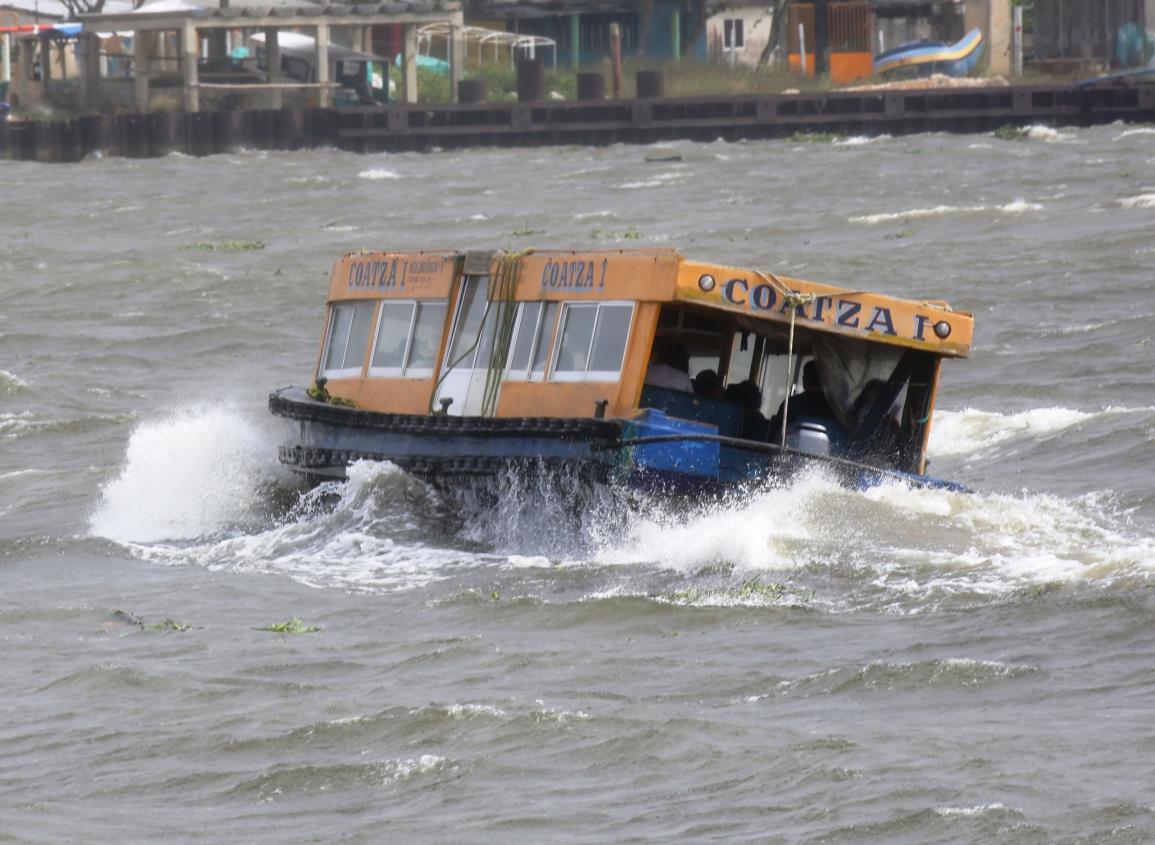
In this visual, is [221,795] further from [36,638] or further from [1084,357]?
[1084,357]

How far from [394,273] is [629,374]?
3.03 m

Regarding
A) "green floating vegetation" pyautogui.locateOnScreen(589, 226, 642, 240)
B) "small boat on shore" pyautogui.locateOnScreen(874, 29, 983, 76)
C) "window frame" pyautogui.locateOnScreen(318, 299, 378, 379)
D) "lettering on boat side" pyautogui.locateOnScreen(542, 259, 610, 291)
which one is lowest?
"green floating vegetation" pyautogui.locateOnScreen(589, 226, 642, 240)

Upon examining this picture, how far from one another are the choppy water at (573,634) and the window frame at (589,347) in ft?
3.14

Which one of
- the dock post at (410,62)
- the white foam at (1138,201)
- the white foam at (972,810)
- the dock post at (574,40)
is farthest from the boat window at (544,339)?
the dock post at (574,40)

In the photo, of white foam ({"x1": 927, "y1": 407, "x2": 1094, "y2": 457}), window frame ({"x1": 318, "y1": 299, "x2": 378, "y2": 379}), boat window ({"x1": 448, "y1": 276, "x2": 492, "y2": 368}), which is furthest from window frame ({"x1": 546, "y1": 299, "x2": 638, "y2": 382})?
white foam ({"x1": 927, "y1": 407, "x2": 1094, "y2": 457})

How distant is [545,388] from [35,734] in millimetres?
5771

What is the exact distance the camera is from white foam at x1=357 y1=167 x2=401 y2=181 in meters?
52.6

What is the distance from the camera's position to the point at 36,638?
12.8 meters

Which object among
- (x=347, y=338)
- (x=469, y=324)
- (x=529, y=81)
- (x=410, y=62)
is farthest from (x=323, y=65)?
(x=469, y=324)

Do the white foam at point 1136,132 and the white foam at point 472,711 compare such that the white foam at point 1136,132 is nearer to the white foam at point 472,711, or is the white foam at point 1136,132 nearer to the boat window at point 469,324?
the boat window at point 469,324

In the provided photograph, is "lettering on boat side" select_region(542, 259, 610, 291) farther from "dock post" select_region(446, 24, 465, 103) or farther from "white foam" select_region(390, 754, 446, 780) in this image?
"dock post" select_region(446, 24, 465, 103)

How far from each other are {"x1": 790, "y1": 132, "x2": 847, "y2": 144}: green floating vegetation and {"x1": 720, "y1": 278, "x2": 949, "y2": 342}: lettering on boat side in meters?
43.6

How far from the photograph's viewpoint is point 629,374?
1498 centimetres

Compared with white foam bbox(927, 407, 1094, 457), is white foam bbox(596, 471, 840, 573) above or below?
above
